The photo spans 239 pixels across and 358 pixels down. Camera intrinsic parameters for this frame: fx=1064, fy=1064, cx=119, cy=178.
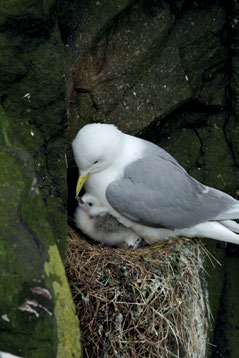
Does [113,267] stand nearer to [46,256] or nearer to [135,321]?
[135,321]

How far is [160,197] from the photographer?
16.4 feet

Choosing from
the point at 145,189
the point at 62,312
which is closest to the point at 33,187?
the point at 62,312

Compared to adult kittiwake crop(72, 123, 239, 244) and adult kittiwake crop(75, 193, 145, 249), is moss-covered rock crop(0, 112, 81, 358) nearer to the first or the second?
adult kittiwake crop(72, 123, 239, 244)

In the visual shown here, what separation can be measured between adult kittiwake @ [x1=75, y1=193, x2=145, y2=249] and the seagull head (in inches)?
6.2

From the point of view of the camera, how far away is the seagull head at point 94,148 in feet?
15.9

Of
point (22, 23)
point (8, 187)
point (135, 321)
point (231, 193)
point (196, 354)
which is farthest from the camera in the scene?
point (231, 193)

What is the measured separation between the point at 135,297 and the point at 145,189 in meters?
0.52

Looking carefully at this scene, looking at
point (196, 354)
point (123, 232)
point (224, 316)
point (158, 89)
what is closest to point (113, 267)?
point (123, 232)

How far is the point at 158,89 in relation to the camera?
217 inches

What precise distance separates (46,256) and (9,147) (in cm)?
41

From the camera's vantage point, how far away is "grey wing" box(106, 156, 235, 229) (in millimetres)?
4945

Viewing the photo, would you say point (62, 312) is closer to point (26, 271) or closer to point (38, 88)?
point (26, 271)

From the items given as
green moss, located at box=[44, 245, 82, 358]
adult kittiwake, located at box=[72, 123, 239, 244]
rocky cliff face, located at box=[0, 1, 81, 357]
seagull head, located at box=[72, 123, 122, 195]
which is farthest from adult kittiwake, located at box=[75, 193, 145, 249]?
green moss, located at box=[44, 245, 82, 358]

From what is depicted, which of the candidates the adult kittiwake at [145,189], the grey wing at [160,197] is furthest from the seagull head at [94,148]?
the grey wing at [160,197]
